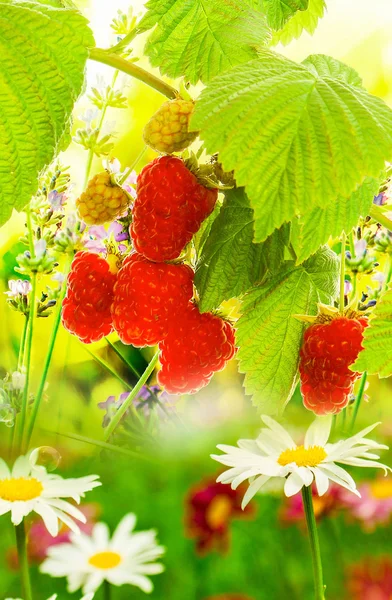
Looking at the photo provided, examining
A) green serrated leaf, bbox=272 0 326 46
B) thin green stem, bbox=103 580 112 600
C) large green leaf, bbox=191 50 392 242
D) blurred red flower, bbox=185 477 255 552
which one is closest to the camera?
large green leaf, bbox=191 50 392 242

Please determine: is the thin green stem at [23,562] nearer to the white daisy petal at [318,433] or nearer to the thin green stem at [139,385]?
the thin green stem at [139,385]

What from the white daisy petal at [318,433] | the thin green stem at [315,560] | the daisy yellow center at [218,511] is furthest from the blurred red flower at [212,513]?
the thin green stem at [315,560]

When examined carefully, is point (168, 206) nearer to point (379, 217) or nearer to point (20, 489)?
point (379, 217)

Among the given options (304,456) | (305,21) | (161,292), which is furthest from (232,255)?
(304,456)

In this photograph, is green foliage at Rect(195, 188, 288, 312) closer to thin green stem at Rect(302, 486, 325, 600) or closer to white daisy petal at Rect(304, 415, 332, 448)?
thin green stem at Rect(302, 486, 325, 600)

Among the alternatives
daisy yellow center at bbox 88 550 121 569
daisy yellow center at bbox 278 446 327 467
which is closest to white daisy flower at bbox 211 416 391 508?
daisy yellow center at bbox 278 446 327 467
